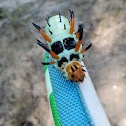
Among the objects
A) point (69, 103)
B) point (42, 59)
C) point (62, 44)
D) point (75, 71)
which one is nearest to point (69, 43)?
point (62, 44)

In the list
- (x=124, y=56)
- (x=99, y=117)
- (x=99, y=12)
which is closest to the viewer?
(x=99, y=117)

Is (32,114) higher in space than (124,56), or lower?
lower

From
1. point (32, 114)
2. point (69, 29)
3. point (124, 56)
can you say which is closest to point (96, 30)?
point (124, 56)

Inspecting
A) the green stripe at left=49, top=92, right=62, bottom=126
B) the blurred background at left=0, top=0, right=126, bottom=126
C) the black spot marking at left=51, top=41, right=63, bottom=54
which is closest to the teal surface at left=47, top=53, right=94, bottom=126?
the green stripe at left=49, top=92, right=62, bottom=126

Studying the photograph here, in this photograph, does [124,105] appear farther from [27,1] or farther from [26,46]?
[27,1]

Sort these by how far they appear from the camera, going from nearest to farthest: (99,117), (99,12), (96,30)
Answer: (99,117) < (96,30) < (99,12)

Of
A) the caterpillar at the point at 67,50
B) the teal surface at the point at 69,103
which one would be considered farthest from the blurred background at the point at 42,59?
the caterpillar at the point at 67,50

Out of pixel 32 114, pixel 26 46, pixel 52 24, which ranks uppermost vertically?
pixel 26 46

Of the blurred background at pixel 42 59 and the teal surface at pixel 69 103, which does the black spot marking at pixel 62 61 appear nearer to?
the teal surface at pixel 69 103

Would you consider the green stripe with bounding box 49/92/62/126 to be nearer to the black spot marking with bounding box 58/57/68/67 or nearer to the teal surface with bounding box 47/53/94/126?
the teal surface with bounding box 47/53/94/126
